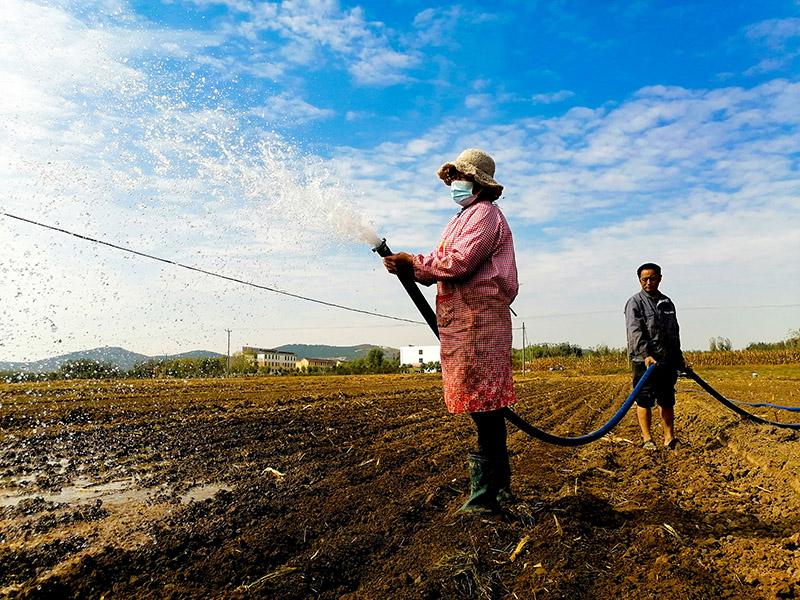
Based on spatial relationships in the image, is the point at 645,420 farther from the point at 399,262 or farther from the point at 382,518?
the point at 399,262

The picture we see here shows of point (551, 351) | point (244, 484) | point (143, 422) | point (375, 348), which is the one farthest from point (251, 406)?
point (551, 351)

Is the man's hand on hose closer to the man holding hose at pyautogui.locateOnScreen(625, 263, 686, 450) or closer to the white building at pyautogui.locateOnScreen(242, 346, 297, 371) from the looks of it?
the man holding hose at pyautogui.locateOnScreen(625, 263, 686, 450)

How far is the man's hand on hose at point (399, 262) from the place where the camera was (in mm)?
3781

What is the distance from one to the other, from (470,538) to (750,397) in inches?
509

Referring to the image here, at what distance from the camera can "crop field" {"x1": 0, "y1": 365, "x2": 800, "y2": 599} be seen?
9.52 feet

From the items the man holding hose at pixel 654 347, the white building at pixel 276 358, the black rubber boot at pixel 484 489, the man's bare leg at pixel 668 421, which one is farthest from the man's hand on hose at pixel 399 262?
the white building at pixel 276 358

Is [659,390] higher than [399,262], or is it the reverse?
[399,262]

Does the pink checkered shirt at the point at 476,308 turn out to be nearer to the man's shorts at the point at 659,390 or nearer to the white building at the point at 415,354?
the man's shorts at the point at 659,390

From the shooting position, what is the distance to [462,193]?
12.9ft

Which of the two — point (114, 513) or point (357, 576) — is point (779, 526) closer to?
point (357, 576)

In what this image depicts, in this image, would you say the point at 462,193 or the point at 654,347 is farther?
the point at 654,347

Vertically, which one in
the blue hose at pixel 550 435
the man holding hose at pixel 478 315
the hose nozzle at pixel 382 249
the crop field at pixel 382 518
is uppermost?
the hose nozzle at pixel 382 249

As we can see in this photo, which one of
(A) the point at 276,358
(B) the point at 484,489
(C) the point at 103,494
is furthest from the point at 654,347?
(A) the point at 276,358

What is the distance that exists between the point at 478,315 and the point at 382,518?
55.5 inches
